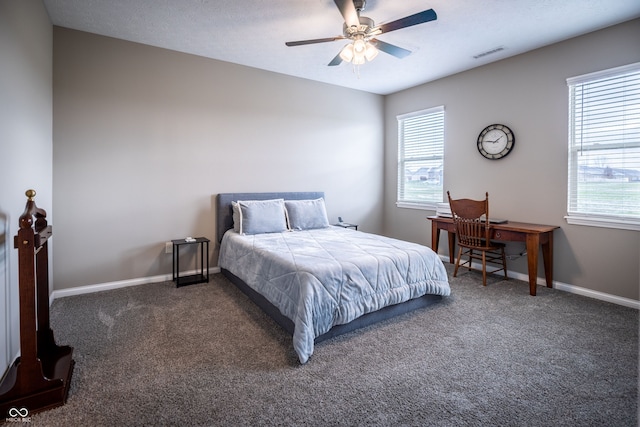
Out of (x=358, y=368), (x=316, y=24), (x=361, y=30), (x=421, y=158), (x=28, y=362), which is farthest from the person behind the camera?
(x=421, y=158)

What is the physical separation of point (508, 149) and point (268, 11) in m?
3.18

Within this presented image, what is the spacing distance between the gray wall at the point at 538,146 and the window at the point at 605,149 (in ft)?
0.27

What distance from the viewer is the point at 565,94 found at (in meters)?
3.55

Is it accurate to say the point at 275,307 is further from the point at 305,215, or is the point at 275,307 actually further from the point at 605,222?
the point at 605,222

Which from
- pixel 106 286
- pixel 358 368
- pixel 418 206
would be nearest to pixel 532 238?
pixel 418 206

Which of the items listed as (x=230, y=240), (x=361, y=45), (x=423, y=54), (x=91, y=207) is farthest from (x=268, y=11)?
(x=91, y=207)

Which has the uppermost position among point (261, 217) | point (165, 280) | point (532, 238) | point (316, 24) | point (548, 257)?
point (316, 24)

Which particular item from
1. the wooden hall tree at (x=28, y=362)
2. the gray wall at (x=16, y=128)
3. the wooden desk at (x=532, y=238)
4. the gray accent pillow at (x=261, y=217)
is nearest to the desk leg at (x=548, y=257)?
the wooden desk at (x=532, y=238)

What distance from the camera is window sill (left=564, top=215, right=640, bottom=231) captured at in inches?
123

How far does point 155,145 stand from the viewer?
12.4 feet

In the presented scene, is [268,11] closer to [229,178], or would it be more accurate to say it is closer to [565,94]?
[229,178]

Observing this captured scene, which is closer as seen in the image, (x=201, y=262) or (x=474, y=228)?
(x=474, y=228)

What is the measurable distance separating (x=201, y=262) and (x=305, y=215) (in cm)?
144

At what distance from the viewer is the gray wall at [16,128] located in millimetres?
1939
